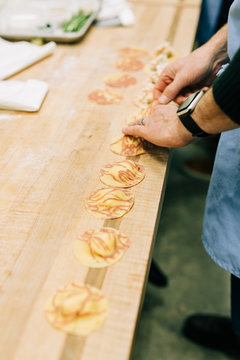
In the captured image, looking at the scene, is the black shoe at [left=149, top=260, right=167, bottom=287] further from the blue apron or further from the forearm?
the forearm

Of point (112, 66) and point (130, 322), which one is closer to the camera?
point (130, 322)

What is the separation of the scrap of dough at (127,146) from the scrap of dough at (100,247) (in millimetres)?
292

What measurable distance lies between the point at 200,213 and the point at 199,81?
1106mm

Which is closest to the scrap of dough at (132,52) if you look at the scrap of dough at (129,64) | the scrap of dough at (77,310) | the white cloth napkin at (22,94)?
the scrap of dough at (129,64)

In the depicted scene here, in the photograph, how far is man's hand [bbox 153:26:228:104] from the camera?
104cm

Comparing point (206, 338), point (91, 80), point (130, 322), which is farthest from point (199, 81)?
point (206, 338)

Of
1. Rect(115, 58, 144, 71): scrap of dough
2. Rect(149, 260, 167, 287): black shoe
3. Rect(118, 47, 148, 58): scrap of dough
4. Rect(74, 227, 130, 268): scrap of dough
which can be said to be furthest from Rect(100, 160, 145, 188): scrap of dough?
Rect(149, 260, 167, 287): black shoe

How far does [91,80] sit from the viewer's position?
1.27 metres

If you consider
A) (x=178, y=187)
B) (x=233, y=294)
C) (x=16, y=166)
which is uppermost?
(x=16, y=166)

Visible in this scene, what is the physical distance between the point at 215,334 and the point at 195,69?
41.3 inches

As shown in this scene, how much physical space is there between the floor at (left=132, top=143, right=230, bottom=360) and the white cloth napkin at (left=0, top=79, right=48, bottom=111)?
85 cm

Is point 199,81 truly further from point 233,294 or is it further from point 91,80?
point 233,294

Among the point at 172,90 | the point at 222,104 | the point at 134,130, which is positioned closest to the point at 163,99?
the point at 172,90

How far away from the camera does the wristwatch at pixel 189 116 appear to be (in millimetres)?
772
